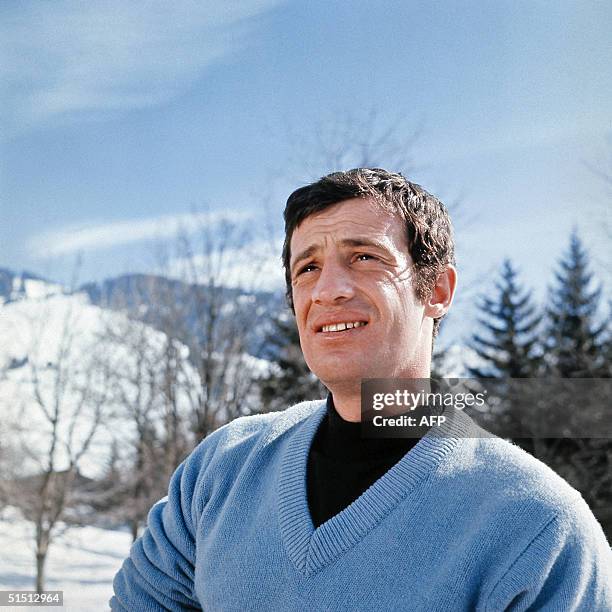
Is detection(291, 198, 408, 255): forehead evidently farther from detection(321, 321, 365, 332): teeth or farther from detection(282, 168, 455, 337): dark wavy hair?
detection(321, 321, 365, 332): teeth

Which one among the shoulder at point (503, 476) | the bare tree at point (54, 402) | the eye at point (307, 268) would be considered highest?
the eye at point (307, 268)

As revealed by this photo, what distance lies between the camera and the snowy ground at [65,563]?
537 inches

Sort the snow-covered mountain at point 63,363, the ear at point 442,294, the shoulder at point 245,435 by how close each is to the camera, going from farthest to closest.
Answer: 1. the snow-covered mountain at point 63,363
2. the shoulder at point 245,435
3. the ear at point 442,294

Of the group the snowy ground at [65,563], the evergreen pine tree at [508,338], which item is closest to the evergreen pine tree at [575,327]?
the evergreen pine tree at [508,338]

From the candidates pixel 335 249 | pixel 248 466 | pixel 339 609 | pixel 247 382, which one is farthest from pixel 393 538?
pixel 247 382

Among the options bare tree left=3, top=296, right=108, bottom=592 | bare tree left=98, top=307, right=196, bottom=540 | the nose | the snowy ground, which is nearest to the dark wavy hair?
the nose

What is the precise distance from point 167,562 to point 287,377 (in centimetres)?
689

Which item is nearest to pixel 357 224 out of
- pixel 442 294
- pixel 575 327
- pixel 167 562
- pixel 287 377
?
pixel 442 294

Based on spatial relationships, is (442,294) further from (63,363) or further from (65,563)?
(65,563)

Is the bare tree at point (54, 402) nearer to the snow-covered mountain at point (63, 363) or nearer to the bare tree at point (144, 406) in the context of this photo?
the snow-covered mountain at point (63, 363)

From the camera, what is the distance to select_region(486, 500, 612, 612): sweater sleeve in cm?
99

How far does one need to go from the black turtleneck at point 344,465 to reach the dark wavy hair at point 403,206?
31 centimetres

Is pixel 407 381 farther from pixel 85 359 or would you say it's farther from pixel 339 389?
pixel 85 359

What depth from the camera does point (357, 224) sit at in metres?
1.34
